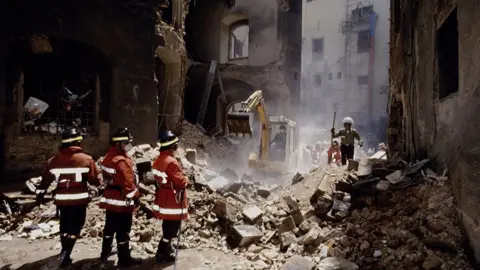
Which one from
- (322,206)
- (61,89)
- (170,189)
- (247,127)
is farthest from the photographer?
(247,127)

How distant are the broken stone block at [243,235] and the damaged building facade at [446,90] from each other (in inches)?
109

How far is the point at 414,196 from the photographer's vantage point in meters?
4.54

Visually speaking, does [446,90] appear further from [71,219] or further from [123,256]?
[71,219]

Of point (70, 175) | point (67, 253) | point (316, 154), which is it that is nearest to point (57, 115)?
point (70, 175)

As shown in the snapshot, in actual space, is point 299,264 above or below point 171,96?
below

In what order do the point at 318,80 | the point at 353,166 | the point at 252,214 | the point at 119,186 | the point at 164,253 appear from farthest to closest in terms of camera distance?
1. the point at 318,80
2. the point at 353,166
3. the point at 252,214
4. the point at 164,253
5. the point at 119,186

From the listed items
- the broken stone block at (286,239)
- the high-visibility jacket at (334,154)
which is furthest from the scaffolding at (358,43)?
the broken stone block at (286,239)

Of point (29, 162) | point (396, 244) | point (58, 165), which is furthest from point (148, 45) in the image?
point (396, 244)

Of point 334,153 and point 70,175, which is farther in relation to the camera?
point 334,153

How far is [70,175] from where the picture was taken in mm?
4266

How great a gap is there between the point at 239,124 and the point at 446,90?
902 cm

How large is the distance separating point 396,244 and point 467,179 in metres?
1.10

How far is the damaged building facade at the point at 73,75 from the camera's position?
24.5ft

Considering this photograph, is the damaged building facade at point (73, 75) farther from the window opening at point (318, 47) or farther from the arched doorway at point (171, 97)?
the window opening at point (318, 47)
